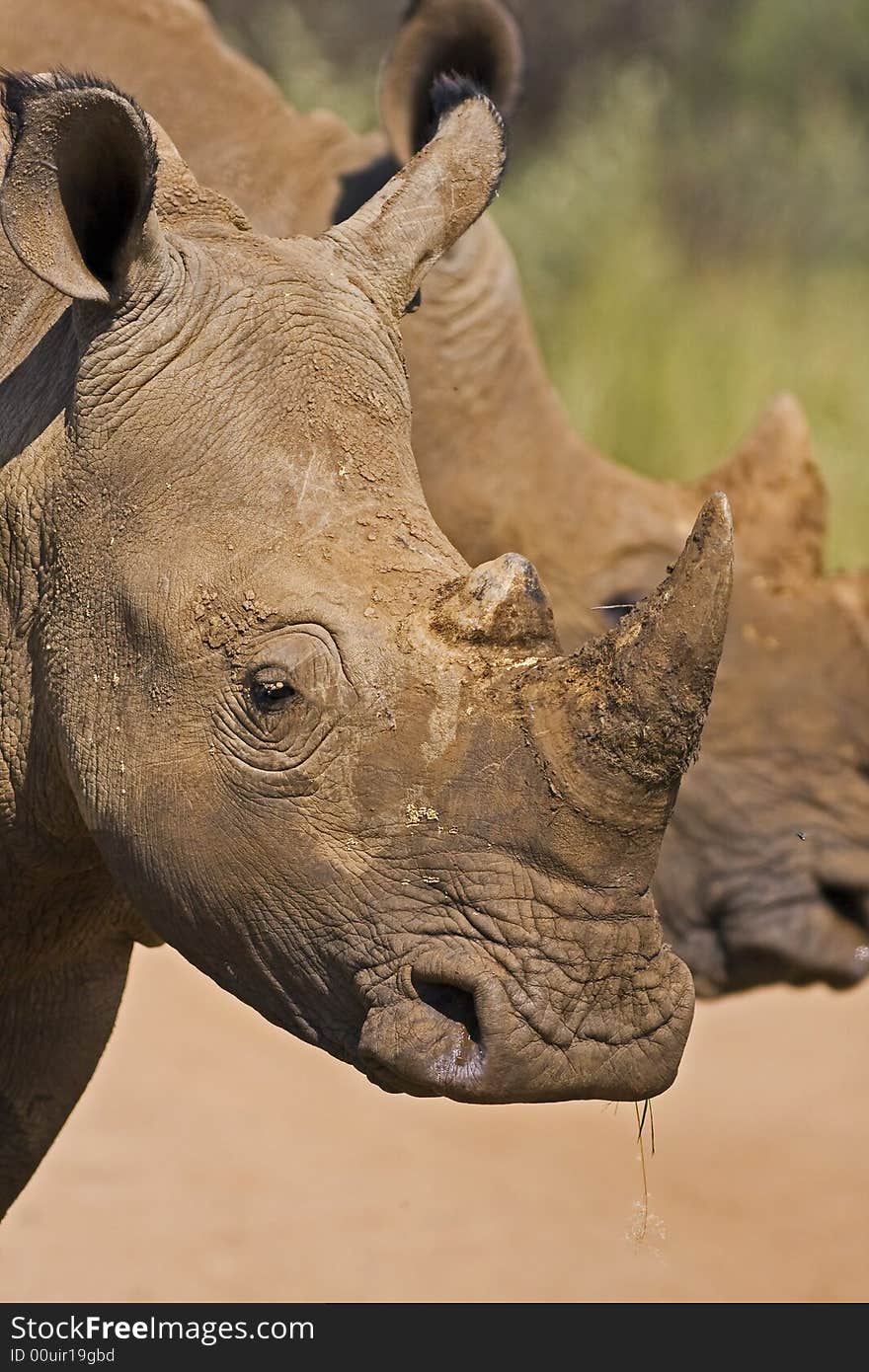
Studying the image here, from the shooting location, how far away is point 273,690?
11.3 ft

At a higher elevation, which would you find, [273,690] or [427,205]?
[427,205]

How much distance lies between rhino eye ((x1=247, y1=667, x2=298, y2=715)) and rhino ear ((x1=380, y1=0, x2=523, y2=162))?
241cm

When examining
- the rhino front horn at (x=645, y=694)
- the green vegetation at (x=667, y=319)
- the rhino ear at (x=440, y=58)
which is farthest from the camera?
the green vegetation at (x=667, y=319)

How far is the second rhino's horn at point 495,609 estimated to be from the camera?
3.40m

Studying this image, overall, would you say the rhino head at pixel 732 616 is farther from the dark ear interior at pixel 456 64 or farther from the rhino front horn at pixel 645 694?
the rhino front horn at pixel 645 694

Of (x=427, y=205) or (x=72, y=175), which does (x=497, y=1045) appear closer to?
(x=72, y=175)

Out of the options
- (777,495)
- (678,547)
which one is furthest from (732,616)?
(777,495)

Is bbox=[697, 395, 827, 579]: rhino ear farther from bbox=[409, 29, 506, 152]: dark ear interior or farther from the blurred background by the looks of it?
the blurred background

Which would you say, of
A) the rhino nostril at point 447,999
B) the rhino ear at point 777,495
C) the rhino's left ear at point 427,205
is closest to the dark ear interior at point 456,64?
the rhino's left ear at point 427,205

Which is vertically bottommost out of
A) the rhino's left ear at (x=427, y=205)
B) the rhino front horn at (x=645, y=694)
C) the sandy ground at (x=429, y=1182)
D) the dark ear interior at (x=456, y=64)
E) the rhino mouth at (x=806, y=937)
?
the sandy ground at (x=429, y=1182)

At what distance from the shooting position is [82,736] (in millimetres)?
3625

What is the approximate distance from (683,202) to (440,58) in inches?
467

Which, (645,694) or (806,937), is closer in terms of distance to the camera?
(645,694)

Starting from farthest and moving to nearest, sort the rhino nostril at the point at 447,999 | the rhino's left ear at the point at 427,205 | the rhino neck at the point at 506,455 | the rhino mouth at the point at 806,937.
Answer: the rhino mouth at the point at 806,937 → the rhino neck at the point at 506,455 → the rhino's left ear at the point at 427,205 → the rhino nostril at the point at 447,999
